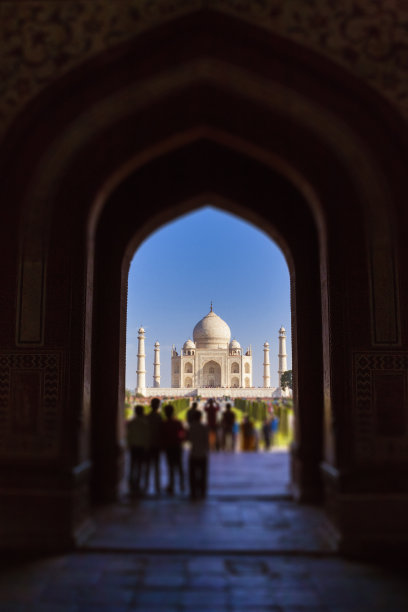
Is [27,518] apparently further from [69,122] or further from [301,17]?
[301,17]

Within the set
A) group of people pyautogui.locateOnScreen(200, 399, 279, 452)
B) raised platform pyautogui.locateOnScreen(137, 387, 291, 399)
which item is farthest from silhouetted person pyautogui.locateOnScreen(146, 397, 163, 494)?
raised platform pyautogui.locateOnScreen(137, 387, 291, 399)

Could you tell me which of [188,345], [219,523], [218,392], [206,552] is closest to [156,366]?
[188,345]

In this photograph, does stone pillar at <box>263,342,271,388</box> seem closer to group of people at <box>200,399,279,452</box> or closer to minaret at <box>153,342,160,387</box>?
minaret at <box>153,342,160,387</box>

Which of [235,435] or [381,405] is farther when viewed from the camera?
[235,435]

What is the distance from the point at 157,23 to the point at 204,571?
406cm

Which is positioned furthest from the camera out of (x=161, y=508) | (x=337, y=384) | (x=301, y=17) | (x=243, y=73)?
(x=161, y=508)

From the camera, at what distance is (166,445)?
6.26m

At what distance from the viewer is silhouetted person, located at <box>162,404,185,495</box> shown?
6211 mm

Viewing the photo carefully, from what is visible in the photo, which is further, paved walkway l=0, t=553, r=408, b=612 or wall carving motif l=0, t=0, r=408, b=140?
wall carving motif l=0, t=0, r=408, b=140

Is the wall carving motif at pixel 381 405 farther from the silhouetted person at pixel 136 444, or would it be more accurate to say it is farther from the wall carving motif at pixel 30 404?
the wall carving motif at pixel 30 404

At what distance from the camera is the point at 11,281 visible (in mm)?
4949

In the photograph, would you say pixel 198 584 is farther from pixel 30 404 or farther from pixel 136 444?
pixel 136 444

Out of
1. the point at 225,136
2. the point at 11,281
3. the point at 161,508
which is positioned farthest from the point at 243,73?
the point at 161,508

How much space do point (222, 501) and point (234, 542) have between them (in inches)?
61.8
